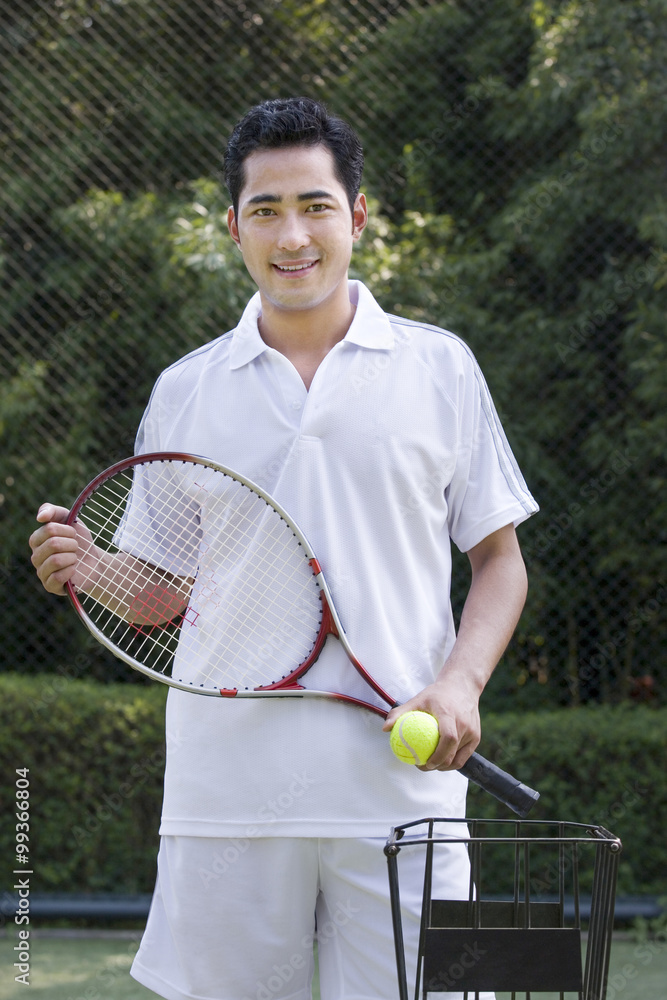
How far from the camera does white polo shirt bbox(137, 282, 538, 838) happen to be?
123 centimetres

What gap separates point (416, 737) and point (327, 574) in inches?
8.7

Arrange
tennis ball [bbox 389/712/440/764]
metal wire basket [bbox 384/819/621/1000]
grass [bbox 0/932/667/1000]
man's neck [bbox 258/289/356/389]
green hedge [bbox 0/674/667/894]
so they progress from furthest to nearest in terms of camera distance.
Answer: green hedge [bbox 0/674/667/894] < grass [bbox 0/932/667/1000] < man's neck [bbox 258/289/356/389] < tennis ball [bbox 389/712/440/764] < metal wire basket [bbox 384/819/621/1000]

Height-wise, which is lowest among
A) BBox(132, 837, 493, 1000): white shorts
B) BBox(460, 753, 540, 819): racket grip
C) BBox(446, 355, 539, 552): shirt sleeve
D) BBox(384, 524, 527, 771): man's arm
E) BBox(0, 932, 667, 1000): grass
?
BBox(0, 932, 667, 1000): grass

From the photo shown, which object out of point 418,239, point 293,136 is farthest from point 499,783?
point 418,239

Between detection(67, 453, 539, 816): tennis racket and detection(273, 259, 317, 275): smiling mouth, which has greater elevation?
detection(273, 259, 317, 275): smiling mouth

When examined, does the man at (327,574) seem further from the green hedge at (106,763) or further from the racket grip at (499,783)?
the green hedge at (106,763)

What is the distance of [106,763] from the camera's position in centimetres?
359

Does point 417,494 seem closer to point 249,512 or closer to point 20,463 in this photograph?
point 249,512

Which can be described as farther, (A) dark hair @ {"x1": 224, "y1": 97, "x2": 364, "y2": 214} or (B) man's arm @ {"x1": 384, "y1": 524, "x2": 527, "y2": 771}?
(A) dark hair @ {"x1": 224, "y1": 97, "x2": 364, "y2": 214}

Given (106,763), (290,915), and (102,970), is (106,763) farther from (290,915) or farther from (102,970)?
(290,915)

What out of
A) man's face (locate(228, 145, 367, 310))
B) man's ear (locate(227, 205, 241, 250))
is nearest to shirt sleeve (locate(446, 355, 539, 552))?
man's face (locate(228, 145, 367, 310))

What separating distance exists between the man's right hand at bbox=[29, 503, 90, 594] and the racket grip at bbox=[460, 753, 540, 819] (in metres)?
0.50

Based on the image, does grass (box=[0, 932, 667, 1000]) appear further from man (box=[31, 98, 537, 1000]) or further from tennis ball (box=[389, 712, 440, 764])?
tennis ball (box=[389, 712, 440, 764])

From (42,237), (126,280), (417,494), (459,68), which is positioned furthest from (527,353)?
(417,494)
